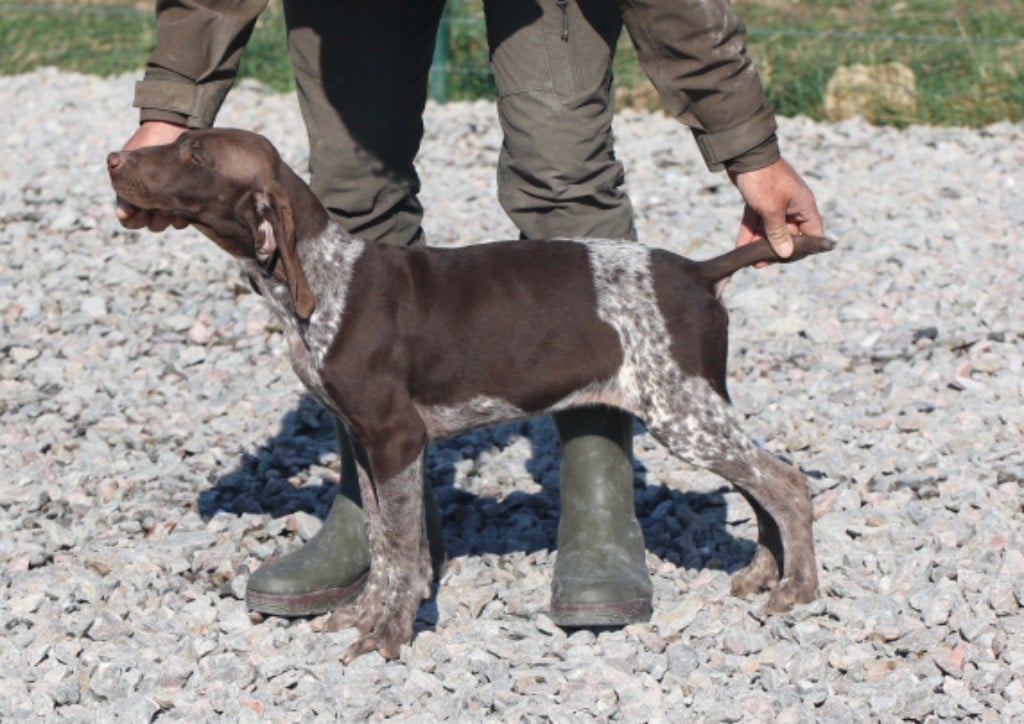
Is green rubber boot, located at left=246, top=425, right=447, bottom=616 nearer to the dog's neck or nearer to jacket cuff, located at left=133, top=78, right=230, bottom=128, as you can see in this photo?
the dog's neck

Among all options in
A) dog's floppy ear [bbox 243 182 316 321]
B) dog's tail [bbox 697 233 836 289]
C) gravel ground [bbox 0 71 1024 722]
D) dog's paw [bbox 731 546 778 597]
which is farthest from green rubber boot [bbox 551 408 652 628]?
dog's floppy ear [bbox 243 182 316 321]

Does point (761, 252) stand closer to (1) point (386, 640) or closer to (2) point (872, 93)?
(1) point (386, 640)

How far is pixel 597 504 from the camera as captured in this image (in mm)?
4391

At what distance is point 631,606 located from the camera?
164 inches

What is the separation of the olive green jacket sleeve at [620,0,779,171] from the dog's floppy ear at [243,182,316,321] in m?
0.97

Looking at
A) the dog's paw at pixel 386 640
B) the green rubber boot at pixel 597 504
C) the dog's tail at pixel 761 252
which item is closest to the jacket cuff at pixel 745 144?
the dog's tail at pixel 761 252

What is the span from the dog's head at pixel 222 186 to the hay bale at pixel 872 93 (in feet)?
19.5

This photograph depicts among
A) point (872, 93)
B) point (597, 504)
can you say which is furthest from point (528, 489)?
point (872, 93)

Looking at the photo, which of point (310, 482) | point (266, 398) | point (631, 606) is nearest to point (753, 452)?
point (631, 606)

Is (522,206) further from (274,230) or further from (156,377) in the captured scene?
(156,377)

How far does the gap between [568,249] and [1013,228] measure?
12.3ft

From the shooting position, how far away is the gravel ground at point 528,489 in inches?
154

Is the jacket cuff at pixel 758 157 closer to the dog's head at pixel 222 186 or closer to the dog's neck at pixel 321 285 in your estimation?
the dog's neck at pixel 321 285

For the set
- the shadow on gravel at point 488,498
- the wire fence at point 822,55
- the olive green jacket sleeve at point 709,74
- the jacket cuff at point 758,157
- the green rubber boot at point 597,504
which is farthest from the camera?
the wire fence at point 822,55
